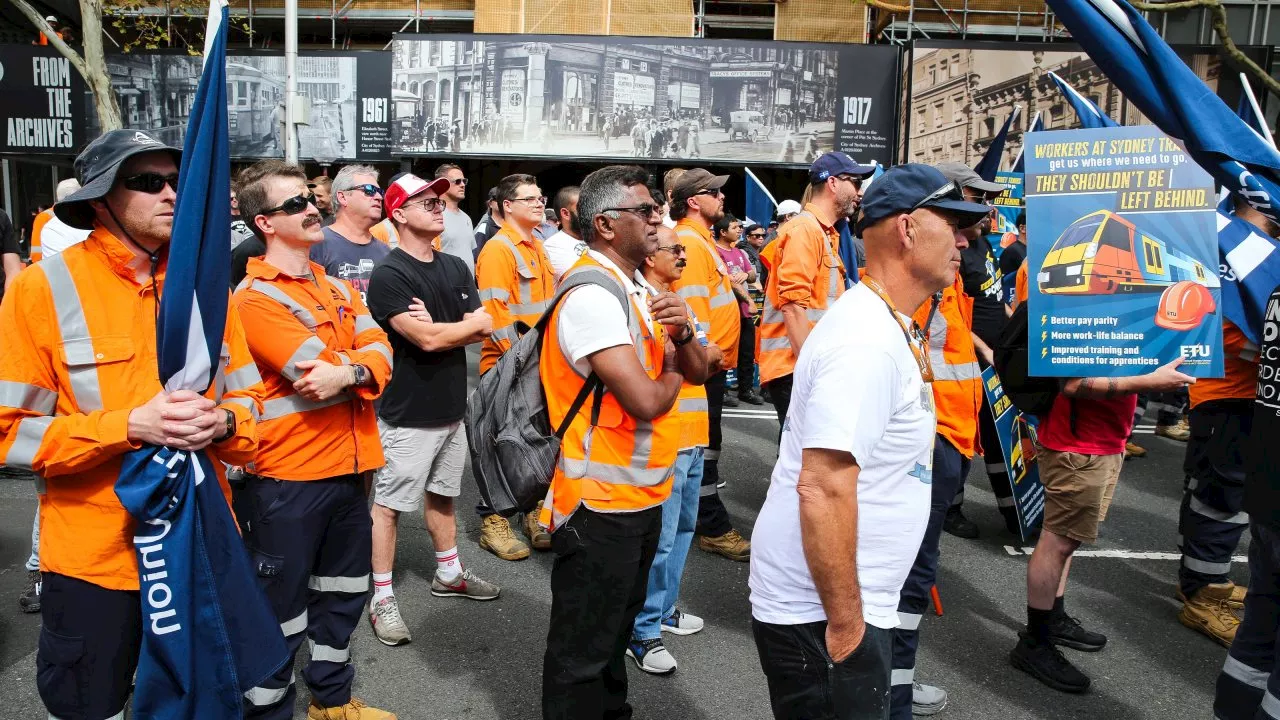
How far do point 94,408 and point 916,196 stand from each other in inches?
86.0

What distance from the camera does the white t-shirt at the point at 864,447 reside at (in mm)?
2027

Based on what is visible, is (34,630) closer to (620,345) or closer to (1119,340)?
(620,345)

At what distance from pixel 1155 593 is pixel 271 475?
4.66 m

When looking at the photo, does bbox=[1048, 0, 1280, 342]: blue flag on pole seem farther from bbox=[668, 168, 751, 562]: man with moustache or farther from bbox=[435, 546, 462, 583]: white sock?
bbox=[435, 546, 462, 583]: white sock

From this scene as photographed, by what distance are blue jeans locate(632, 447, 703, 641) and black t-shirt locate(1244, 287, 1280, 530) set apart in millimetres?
2107

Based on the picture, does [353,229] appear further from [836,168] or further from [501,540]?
[836,168]

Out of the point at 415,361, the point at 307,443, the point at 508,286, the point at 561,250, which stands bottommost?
the point at 307,443

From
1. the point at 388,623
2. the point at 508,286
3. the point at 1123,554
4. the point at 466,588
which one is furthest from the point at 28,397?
the point at 1123,554

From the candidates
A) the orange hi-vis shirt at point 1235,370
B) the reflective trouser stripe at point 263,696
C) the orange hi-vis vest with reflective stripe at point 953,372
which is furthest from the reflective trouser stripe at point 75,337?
the orange hi-vis shirt at point 1235,370

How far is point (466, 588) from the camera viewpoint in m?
4.86

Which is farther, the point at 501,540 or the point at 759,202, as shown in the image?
the point at 759,202

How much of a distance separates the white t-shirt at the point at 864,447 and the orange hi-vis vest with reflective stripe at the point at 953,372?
177cm

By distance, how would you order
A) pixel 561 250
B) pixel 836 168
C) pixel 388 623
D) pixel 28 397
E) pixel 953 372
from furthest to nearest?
pixel 561 250 → pixel 836 168 → pixel 388 623 → pixel 953 372 → pixel 28 397

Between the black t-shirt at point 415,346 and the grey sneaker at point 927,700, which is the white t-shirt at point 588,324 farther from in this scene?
the grey sneaker at point 927,700
